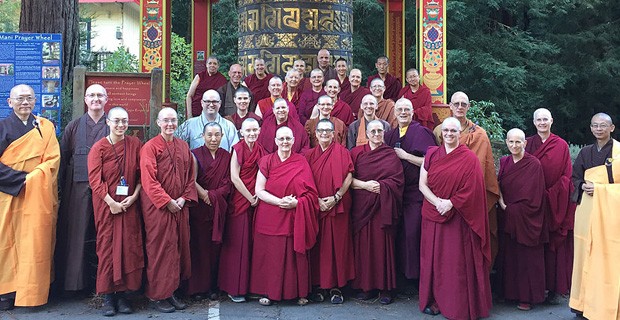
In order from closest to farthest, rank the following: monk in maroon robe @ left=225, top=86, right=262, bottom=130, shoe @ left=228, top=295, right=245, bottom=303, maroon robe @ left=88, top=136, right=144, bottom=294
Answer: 1. maroon robe @ left=88, top=136, right=144, bottom=294
2. shoe @ left=228, top=295, right=245, bottom=303
3. monk in maroon robe @ left=225, top=86, right=262, bottom=130

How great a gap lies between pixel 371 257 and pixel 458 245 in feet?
2.97

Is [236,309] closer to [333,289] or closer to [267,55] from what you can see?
[333,289]

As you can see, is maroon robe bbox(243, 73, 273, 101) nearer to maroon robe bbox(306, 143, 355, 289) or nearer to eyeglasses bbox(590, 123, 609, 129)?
maroon robe bbox(306, 143, 355, 289)

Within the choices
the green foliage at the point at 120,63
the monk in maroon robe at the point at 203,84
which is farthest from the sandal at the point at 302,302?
the green foliage at the point at 120,63

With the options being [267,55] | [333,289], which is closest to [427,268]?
[333,289]

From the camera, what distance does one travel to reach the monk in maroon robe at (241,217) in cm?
610

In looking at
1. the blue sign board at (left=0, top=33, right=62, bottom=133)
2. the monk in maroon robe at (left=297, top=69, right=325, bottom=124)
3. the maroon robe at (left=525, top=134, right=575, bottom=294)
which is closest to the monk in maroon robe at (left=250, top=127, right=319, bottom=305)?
the monk in maroon robe at (left=297, top=69, right=325, bottom=124)

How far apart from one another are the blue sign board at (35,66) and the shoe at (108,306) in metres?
2.06

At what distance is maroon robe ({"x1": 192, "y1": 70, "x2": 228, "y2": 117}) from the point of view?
9734mm

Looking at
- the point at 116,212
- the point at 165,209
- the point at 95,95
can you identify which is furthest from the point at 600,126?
the point at 95,95

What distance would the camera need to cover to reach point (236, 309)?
234 inches

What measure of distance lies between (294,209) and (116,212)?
1.54 m

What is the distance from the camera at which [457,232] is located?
5.62 metres

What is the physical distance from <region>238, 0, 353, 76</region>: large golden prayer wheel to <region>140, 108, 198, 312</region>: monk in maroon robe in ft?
17.2
